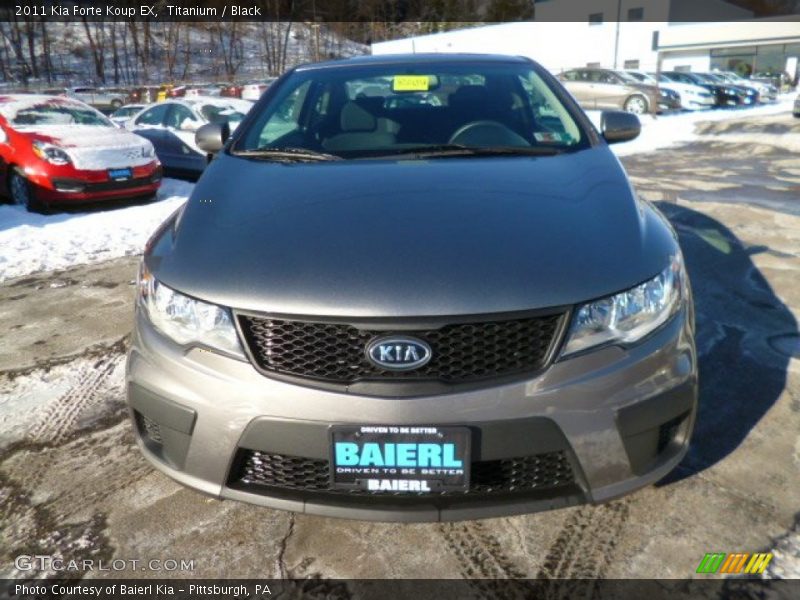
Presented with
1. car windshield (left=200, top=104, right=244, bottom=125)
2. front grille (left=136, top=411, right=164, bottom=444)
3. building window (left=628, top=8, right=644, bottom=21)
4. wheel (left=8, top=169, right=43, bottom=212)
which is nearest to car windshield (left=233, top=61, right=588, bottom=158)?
front grille (left=136, top=411, right=164, bottom=444)

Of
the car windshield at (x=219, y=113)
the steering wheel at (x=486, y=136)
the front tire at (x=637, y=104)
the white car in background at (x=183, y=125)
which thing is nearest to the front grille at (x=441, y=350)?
the steering wheel at (x=486, y=136)

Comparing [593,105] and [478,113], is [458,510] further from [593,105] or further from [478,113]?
[593,105]

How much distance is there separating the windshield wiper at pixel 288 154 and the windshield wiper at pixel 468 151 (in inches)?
9.7

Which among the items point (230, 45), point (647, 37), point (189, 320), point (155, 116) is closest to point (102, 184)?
point (155, 116)

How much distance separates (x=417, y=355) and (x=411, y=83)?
1860 mm

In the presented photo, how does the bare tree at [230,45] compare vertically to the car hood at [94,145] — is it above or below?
above

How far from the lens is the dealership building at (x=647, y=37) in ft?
123

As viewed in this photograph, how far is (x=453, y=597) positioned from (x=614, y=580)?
0.48 metres

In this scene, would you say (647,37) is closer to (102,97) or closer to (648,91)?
(648,91)

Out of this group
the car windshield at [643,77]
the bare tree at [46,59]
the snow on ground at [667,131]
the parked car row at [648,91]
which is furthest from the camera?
the bare tree at [46,59]

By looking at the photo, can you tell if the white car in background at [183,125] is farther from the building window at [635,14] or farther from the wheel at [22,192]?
the building window at [635,14]

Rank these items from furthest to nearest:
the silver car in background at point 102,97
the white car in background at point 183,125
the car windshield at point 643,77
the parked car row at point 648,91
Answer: the silver car in background at point 102,97
the car windshield at point 643,77
the parked car row at point 648,91
the white car in background at point 183,125

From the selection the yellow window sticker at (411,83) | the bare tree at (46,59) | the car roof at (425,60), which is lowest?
the yellow window sticker at (411,83)

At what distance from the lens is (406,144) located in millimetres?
2631
